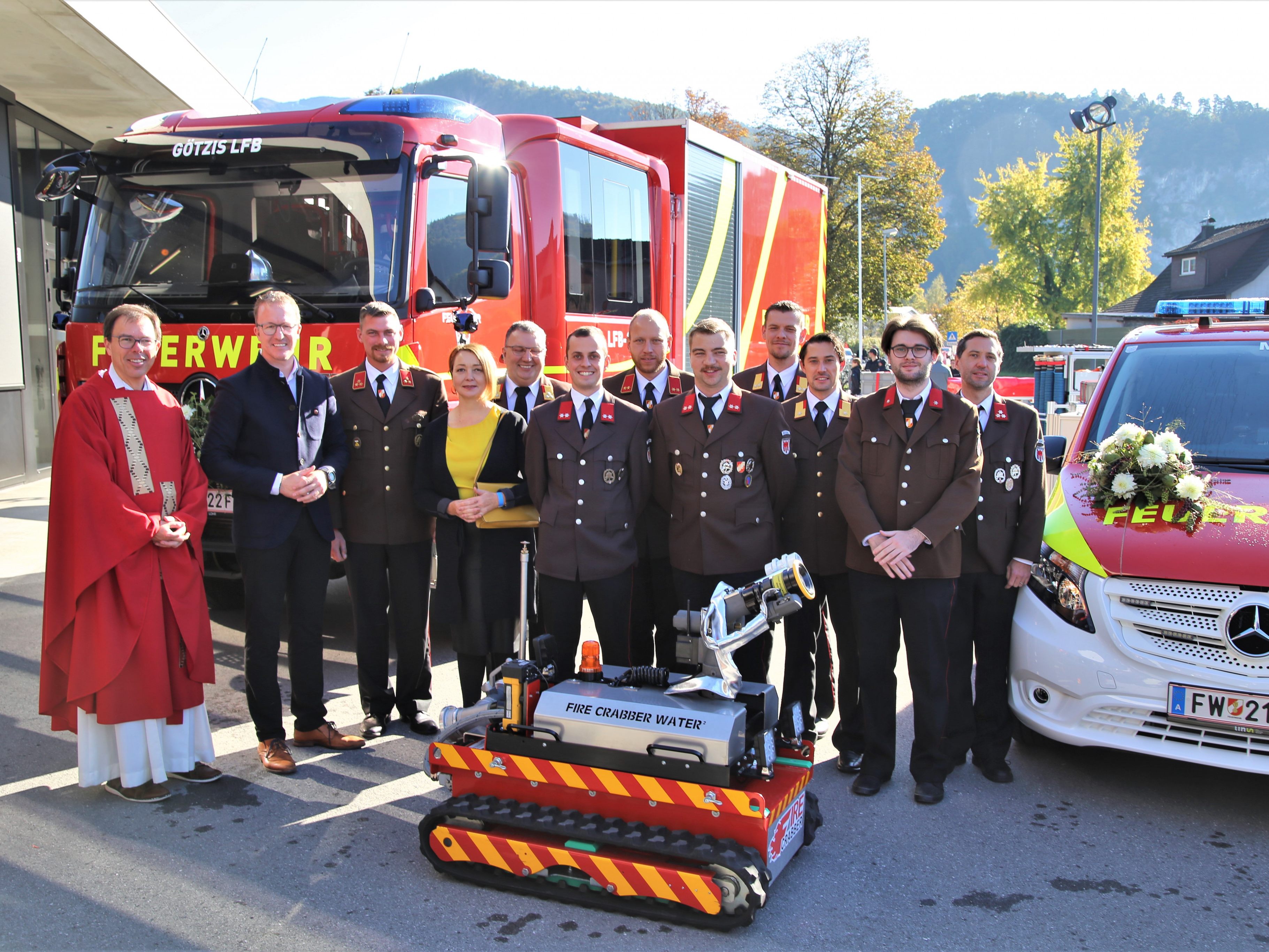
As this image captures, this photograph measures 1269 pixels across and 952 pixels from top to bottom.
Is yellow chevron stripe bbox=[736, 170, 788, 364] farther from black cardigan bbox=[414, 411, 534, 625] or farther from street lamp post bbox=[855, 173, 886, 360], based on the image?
street lamp post bbox=[855, 173, 886, 360]

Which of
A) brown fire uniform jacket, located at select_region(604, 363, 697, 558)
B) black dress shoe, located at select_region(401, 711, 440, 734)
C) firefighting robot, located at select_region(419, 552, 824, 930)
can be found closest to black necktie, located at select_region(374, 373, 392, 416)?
brown fire uniform jacket, located at select_region(604, 363, 697, 558)

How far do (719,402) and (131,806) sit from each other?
297cm

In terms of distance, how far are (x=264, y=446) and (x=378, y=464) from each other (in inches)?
21.3

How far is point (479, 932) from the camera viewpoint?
3193 mm

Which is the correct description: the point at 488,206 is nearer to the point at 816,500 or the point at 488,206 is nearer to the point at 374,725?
the point at 816,500

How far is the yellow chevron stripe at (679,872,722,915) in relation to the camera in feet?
10.4

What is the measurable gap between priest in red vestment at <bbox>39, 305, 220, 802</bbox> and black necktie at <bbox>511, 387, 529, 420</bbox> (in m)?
1.55

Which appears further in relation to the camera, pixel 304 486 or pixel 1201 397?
pixel 1201 397

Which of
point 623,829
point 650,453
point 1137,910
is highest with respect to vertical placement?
point 650,453

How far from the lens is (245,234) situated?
606 cm

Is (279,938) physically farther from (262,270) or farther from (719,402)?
(262,270)

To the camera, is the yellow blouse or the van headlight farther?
the yellow blouse

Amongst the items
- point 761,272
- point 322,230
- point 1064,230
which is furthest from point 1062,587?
point 1064,230

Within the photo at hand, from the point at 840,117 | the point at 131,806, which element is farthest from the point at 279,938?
the point at 840,117
